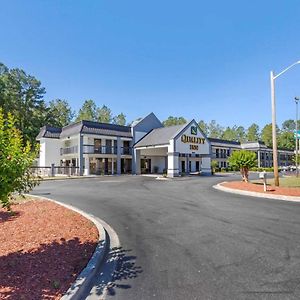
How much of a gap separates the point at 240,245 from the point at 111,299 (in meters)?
3.49

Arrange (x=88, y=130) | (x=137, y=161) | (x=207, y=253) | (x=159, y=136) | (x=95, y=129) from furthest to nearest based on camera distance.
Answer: (x=137, y=161) < (x=159, y=136) < (x=95, y=129) < (x=88, y=130) < (x=207, y=253)

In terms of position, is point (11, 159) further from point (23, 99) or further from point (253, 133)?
point (253, 133)

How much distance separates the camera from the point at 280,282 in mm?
4355

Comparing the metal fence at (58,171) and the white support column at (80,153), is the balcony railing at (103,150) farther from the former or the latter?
the metal fence at (58,171)

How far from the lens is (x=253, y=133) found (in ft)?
344

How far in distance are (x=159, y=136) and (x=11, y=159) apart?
33.8 m

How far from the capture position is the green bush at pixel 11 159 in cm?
493

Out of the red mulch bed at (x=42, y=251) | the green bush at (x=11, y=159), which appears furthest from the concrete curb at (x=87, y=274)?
the green bush at (x=11, y=159)

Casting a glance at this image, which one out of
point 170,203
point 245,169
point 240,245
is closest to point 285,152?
point 245,169

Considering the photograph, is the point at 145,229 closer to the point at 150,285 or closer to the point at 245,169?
the point at 150,285

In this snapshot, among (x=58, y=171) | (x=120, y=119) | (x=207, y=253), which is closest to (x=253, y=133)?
(x=120, y=119)

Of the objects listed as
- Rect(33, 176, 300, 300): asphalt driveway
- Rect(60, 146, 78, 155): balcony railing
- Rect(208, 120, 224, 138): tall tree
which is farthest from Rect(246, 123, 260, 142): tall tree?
Rect(33, 176, 300, 300): asphalt driveway

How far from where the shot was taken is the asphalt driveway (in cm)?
418

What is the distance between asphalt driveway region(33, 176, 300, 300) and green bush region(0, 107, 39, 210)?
2616mm
